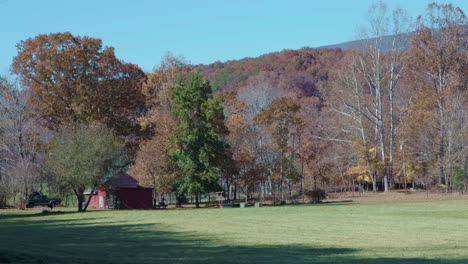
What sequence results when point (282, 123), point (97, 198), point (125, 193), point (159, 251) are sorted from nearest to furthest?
point (159, 251) → point (125, 193) → point (282, 123) → point (97, 198)

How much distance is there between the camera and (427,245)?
64.6ft

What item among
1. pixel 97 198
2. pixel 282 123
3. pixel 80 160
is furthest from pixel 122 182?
pixel 282 123

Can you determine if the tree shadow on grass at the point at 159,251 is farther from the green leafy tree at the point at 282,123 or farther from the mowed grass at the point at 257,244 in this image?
the green leafy tree at the point at 282,123

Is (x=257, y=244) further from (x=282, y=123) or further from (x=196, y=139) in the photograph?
(x=282, y=123)

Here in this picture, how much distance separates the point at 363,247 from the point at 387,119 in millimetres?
62379

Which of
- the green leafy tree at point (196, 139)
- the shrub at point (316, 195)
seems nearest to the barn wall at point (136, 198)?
the green leafy tree at point (196, 139)

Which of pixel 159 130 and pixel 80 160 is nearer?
pixel 80 160

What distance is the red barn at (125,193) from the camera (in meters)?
55.4

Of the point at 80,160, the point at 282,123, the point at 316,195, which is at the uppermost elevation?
the point at 282,123

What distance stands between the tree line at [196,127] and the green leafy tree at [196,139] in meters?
0.12

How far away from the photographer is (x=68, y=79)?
207 feet

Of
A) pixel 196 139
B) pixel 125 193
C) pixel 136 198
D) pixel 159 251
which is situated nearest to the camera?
pixel 159 251

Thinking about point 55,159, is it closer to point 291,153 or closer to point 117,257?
point 291,153

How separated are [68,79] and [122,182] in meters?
14.6
